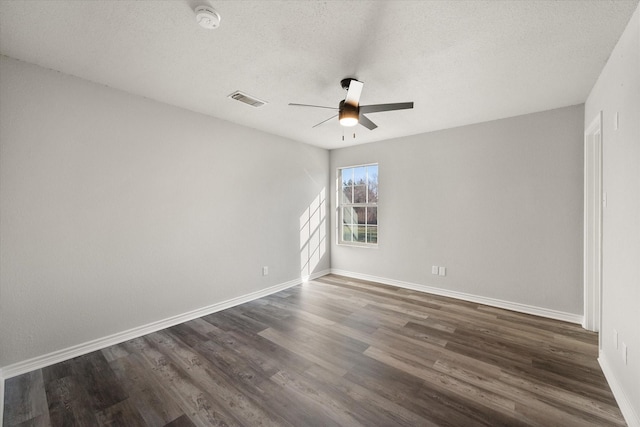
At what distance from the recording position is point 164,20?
5.67 ft

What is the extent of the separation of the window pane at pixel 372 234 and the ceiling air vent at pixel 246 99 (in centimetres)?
293

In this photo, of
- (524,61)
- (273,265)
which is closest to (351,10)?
(524,61)

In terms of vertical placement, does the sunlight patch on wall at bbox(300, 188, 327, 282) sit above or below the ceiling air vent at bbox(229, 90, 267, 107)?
below

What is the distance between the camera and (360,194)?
202 inches

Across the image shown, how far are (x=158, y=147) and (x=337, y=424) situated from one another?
3110 mm

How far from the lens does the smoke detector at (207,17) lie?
1.61 meters

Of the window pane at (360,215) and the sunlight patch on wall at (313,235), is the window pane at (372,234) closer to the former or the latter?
the window pane at (360,215)

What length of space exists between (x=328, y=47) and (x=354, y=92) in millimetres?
448

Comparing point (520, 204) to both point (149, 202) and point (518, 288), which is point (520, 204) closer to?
→ point (518, 288)

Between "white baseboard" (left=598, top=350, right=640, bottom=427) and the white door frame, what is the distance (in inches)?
35.9

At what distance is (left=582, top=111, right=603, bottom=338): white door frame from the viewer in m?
2.80

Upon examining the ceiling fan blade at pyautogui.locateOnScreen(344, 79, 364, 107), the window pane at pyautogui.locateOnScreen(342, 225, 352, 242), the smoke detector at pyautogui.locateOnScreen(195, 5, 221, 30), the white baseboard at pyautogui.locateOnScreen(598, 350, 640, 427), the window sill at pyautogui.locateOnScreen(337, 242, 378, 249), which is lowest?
the white baseboard at pyautogui.locateOnScreen(598, 350, 640, 427)

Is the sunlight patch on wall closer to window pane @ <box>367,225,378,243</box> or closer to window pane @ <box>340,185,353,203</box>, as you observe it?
window pane @ <box>340,185,353,203</box>

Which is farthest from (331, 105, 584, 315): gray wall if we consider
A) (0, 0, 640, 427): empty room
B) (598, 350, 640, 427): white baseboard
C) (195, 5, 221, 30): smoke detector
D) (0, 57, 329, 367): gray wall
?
(195, 5, 221, 30): smoke detector
